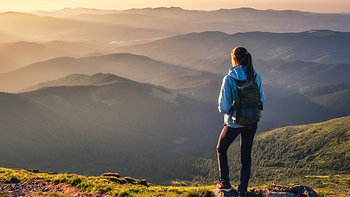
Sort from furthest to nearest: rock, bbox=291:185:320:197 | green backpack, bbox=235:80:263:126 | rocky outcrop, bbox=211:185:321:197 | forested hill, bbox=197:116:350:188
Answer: forested hill, bbox=197:116:350:188 → rock, bbox=291:185:320:197 → rocky outcrop, bbox=211:185:321:197 → green backpack, bbox=235:80:263:126

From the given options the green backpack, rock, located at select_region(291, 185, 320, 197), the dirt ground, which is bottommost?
the dirt ground

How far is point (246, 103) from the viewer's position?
7.77 metres

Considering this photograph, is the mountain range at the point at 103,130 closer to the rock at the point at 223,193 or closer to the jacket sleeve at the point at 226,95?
the rock at the point at 223,193

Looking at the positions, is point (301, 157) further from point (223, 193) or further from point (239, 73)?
point (239, 73)

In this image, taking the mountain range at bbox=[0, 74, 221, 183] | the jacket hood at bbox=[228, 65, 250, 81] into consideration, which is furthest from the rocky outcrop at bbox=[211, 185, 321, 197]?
the mountain range at bbox=[0, 74, 221, 183]

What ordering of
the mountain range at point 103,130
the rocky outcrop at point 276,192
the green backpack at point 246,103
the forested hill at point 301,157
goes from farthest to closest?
the mountain range at point 103,130 → the forested hill at point 301,157 → the rocky outcrop at point 276,192 → the green backpack at point 246,103

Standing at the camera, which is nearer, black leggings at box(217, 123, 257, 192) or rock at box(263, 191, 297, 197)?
black leggings at box(217, 123, 257, 192)

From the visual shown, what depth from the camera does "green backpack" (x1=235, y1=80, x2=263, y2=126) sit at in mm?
7754

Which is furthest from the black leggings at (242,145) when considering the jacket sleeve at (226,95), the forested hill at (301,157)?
the forested hill at (301,157)

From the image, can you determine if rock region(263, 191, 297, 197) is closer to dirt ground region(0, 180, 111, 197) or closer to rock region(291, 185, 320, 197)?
rock region(291, 185, 320, 197)

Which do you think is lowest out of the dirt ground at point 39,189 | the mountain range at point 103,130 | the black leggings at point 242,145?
the mountain range at point 103,130

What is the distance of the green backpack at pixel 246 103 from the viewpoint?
7754 mm

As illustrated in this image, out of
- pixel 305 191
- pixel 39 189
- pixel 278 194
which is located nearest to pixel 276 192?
pixel 278 194

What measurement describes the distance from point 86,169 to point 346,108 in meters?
216
